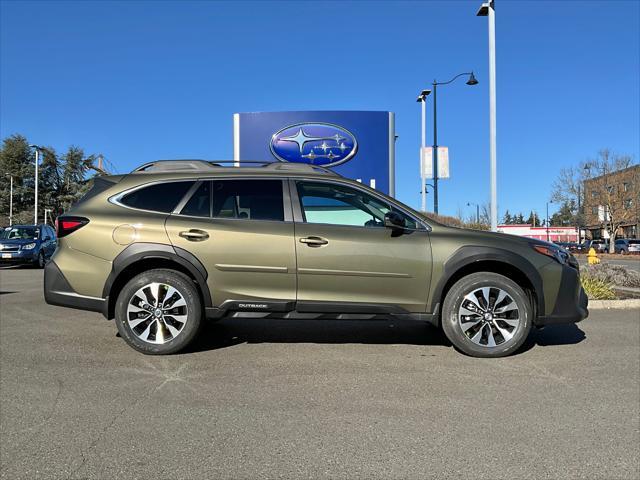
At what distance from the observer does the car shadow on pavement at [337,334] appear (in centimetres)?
543

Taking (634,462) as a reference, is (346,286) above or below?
above

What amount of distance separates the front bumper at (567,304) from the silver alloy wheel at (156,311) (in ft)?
11.7

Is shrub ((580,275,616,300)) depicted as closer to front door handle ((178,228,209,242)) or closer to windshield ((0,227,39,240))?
front door handle ((178,228,209,242))

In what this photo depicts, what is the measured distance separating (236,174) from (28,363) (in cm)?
270

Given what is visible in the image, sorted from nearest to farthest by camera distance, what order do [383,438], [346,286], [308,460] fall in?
1. [308,460]
2. [383,438]
3. [346,286]

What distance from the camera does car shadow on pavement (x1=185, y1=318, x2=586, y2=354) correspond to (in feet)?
17.8

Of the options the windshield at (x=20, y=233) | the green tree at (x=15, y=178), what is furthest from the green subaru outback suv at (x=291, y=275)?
the green tree at (x=15, y=178)

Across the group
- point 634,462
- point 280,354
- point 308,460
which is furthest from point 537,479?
point 280,354

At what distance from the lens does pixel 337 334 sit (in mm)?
5816

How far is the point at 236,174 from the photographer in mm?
5105

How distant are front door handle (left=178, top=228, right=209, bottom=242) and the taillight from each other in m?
1.02

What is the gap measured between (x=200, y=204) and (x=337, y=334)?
2255 mm

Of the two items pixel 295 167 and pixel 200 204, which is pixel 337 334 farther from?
pixel 200 204

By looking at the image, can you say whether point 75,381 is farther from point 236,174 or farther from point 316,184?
point 316,184
